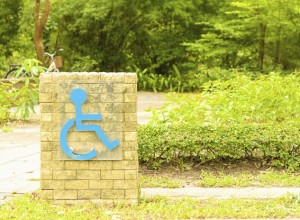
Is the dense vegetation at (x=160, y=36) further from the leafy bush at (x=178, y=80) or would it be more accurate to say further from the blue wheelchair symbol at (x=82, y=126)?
the blue wheelchair symbol at (x=82, y=126)

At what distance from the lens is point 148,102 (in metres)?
19.8

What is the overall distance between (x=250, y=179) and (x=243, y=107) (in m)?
2.06

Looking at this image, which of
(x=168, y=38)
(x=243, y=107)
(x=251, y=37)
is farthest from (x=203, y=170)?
(x=168, y=38)

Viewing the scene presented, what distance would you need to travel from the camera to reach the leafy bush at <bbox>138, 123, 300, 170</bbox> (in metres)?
8.12

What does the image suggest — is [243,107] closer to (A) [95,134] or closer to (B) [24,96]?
(A) [95,134]

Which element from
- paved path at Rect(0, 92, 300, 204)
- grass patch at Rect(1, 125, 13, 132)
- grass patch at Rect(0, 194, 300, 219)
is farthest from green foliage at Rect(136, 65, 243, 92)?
grass patch at Rect(0, 194, 300, 219)

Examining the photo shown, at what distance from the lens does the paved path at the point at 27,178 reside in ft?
22.8

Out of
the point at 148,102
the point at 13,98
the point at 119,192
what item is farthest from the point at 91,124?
the point at 148,102

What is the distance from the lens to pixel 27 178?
7.91 m

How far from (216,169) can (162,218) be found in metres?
2.37

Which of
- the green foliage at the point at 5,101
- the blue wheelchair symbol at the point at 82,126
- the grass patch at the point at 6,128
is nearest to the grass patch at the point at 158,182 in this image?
the blue wheelchair symbol at the point at 82,126

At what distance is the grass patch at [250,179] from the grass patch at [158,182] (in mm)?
289

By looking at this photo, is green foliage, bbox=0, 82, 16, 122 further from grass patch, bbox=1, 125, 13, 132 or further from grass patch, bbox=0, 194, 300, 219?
grass patch, bbox=0, 194, 300, 219

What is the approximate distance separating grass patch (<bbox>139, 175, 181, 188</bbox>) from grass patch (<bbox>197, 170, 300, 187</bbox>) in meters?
0.29
